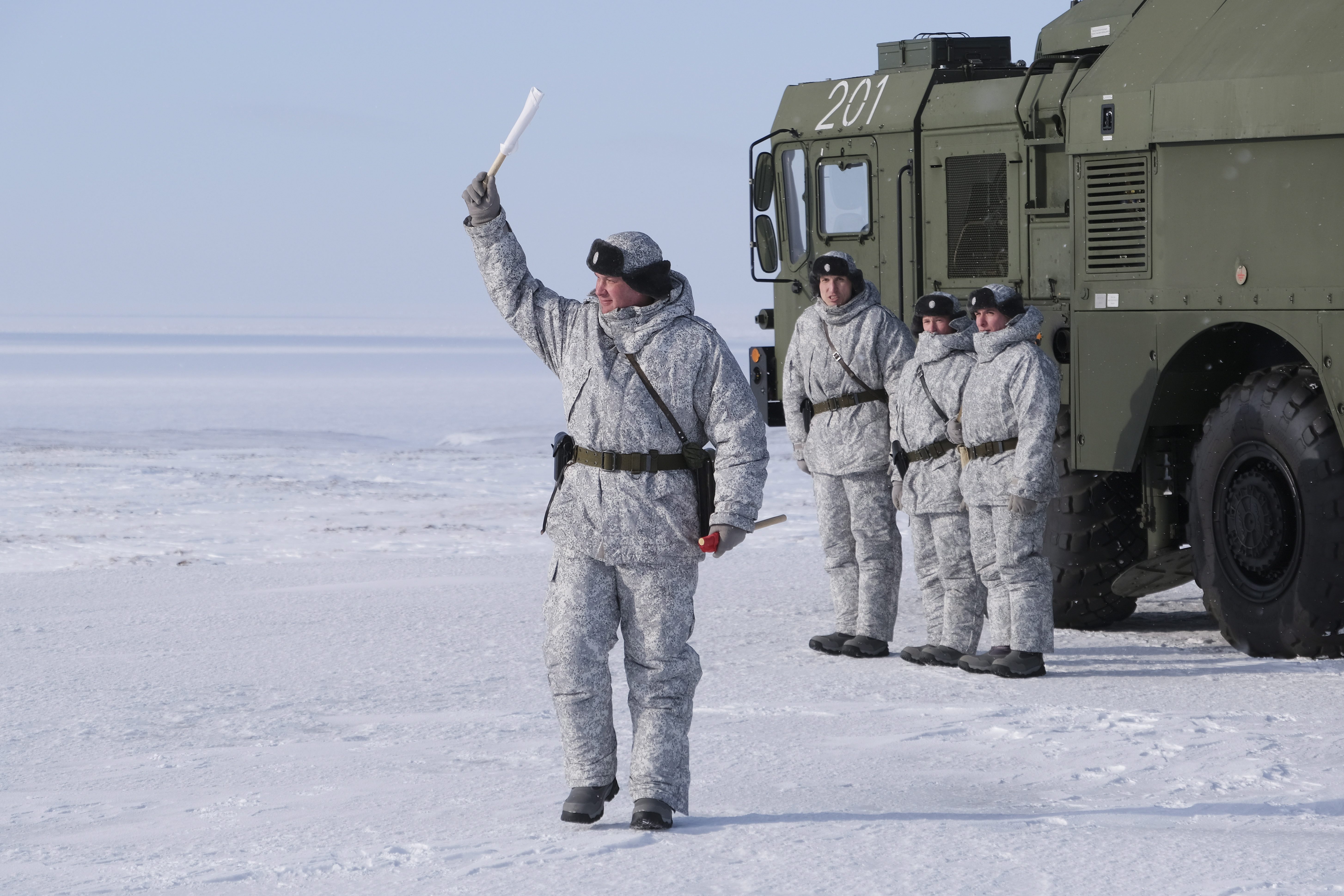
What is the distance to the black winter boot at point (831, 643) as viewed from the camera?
7.70 m

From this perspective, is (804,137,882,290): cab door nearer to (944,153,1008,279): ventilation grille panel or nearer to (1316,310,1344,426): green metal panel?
Answer: (944,153,1008,279): ventilation grille panel

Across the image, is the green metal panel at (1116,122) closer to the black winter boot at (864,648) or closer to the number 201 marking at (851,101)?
the number 201 marking at (851,101)

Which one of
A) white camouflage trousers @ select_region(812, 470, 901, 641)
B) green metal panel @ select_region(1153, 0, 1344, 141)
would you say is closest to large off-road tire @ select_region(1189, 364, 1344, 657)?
green metal panel @ select_region(1153, 0, 1344, 141)

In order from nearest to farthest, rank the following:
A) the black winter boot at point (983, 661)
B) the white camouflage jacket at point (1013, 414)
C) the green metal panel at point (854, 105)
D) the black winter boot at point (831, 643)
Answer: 1. the white camouflage jacket at point (1013, 414)
2. the black winter boot at point (983, 661)
3. the black winter boot at point (831, 643)
4. the green metal panel at point (854, 105)

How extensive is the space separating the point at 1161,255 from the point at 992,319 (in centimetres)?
95

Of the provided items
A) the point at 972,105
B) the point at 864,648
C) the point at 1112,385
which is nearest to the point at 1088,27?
the point at 972,105

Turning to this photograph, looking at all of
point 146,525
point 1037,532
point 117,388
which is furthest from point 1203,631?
point 117,388

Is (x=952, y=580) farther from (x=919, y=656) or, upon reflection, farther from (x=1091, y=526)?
(x=1091, y=526)

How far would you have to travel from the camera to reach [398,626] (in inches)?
334

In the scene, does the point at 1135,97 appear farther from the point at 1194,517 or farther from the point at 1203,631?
the point at 1203,631

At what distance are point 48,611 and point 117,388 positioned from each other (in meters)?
32.2

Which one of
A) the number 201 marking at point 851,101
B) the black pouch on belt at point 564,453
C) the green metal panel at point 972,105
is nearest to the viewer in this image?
the black pouch on belt at point 564,453

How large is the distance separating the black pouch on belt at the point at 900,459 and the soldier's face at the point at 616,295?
2748 millimetres

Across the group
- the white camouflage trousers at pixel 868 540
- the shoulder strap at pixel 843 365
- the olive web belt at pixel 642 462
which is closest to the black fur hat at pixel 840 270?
the shoulder strap at pixel 843 365
